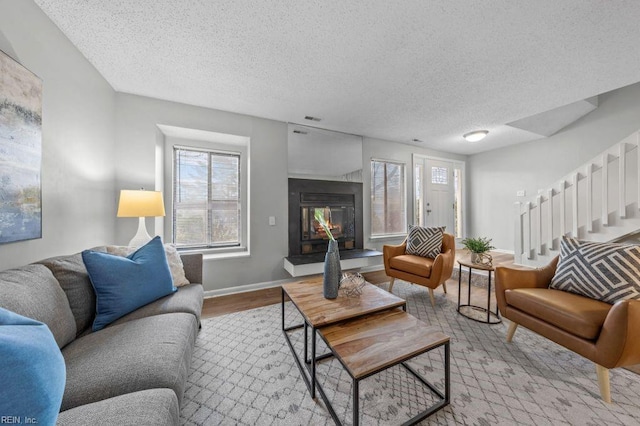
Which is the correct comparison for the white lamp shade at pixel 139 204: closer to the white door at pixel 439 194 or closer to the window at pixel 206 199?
the window at pixel 206 199

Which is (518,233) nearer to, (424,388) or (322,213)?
(322,213)

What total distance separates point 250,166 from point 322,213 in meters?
1.29

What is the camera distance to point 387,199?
421 cm

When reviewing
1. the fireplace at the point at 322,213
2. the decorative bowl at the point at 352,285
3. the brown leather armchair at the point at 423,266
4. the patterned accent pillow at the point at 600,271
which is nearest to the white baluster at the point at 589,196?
the patterned accent pillow at the point at 600,271

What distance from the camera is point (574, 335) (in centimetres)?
139

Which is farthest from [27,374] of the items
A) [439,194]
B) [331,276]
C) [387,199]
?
[439,194]

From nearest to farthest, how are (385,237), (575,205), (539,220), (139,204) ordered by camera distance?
(139,204), (575,205), (539,220), (385,237)

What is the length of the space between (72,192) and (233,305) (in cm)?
177

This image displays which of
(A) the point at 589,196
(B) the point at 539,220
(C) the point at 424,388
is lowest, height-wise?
(C) the point at 424,388

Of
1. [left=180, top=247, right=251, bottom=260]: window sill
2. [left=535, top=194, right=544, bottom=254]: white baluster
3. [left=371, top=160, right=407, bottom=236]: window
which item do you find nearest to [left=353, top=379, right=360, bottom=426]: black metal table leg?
[left=180, top=247, right=251, bottom=260]: window sill

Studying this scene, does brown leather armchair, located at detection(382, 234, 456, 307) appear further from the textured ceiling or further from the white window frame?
the textured ceiling

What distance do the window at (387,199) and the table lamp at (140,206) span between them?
10.5ft

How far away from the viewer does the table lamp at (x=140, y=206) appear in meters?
2.03

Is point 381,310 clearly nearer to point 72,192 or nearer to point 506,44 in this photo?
point 506,44
